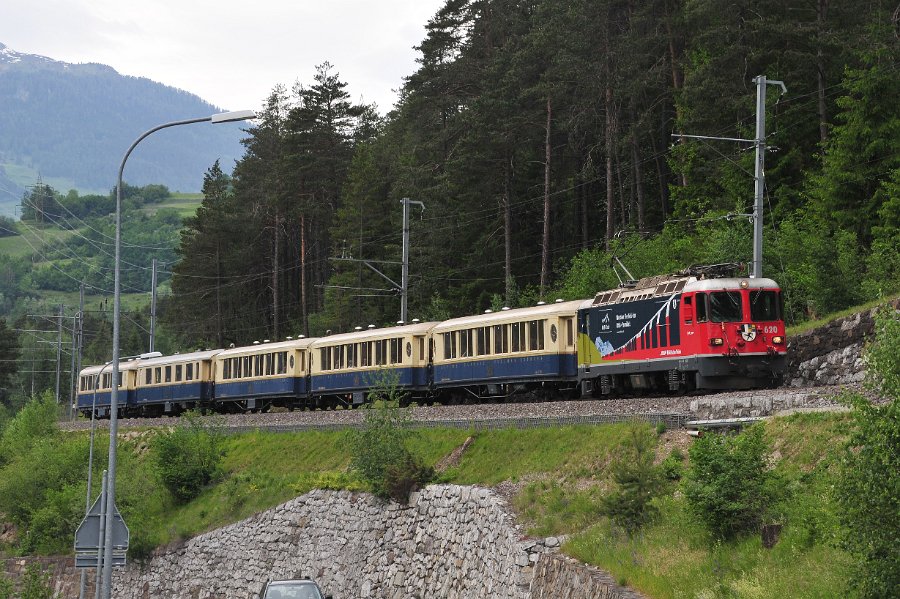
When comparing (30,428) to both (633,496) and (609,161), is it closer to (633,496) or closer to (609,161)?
(609,161)

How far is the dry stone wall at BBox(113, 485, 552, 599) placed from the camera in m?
22.5

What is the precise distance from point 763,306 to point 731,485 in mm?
12519

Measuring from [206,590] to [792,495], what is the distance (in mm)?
23222

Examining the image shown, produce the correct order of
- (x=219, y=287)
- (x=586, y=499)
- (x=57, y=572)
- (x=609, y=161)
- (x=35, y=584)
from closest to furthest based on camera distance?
(x=586, y=499), (x=35, y=584), (x=57, y=572), (x=609, y=161), (x=219, y=287)

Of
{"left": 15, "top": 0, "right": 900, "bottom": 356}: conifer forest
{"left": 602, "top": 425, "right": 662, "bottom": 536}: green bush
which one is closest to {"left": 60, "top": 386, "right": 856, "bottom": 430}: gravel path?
{"left": 602, "top": 425, "right": 662, "bottom": 536}: green bush

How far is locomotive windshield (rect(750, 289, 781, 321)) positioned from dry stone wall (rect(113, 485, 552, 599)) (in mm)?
Answer: 8136

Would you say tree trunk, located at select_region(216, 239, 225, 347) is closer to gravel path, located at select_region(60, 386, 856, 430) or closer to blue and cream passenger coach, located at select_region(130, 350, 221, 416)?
blue and cream passenger coach, located at select_region(130, 350, 221, 416)

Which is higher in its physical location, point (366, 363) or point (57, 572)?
point (366, 363)

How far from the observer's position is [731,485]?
642 inches

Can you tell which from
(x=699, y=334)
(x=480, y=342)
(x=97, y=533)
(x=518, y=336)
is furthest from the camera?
(x=480, y=342)

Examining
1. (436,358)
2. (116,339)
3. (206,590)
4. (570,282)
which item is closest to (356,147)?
(570,282)

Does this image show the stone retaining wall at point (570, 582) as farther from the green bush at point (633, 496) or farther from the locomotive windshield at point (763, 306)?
the locomotive windshield at point (763, 306)

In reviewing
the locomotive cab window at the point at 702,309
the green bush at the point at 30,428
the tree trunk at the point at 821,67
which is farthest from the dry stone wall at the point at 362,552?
the tree trunk at the point at 821,67

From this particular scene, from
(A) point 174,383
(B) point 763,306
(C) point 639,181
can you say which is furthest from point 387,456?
(A) point 174,383
